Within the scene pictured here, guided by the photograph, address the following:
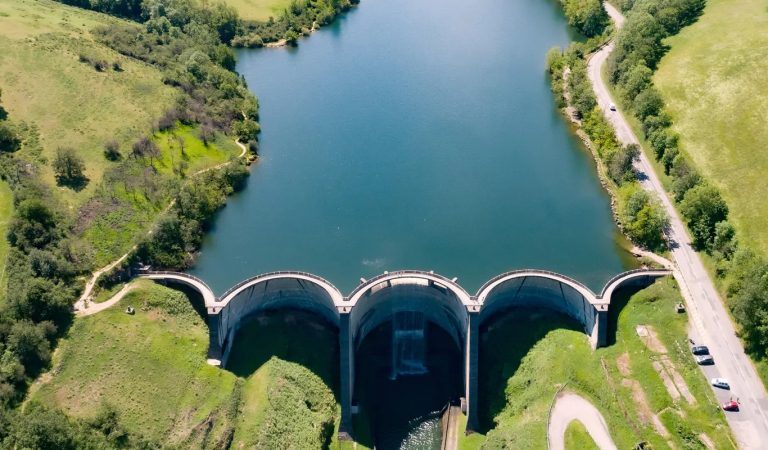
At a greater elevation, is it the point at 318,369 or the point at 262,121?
the point at 262,121

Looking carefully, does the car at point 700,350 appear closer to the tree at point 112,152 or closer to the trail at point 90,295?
the trail at point 90,295

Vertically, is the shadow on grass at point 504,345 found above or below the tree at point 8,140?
below

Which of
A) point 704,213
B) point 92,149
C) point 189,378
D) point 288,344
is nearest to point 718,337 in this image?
point 704,213

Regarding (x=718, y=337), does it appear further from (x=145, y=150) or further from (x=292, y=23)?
(x=292, y=23)

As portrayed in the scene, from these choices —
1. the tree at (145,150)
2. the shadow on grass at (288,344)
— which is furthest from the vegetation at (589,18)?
the shadow on grass at (288,344)

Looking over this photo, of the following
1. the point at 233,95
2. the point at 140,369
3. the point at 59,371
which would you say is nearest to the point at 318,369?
the point at 140,369

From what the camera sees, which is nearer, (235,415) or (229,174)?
(235,415)

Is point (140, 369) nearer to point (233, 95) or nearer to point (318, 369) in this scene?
point (318, 369)
